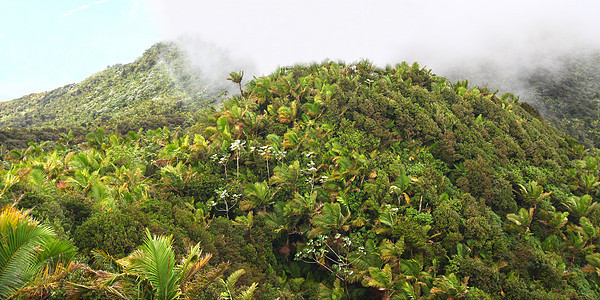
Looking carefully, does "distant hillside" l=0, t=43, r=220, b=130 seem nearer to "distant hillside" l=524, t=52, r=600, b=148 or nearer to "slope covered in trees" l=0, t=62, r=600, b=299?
"slope covered in trees" l=0, t=62, r=600, b=299

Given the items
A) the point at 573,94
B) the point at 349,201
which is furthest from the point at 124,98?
the point at 573,94

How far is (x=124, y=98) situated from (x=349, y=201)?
66192mm

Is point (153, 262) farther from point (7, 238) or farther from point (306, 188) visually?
point (306, 188)

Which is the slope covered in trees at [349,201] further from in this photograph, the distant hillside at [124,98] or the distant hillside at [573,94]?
the distant hillside at [124,98]

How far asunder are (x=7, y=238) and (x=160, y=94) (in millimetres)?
68889

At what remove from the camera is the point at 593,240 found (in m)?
11.7

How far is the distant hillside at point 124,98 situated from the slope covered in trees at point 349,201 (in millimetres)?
35970

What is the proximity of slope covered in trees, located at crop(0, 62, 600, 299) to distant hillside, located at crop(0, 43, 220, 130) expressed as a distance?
3597cm

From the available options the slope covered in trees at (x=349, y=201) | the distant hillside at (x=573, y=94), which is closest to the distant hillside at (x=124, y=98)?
the slope covered in trees at (x=349, y=201)

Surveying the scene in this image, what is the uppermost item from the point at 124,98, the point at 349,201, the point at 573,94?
the point at 124,98

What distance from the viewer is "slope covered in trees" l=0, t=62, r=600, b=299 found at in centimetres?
776

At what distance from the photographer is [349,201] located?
12180mm

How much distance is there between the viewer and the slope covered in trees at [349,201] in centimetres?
776

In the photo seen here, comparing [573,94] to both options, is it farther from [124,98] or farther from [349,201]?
[124,98]
